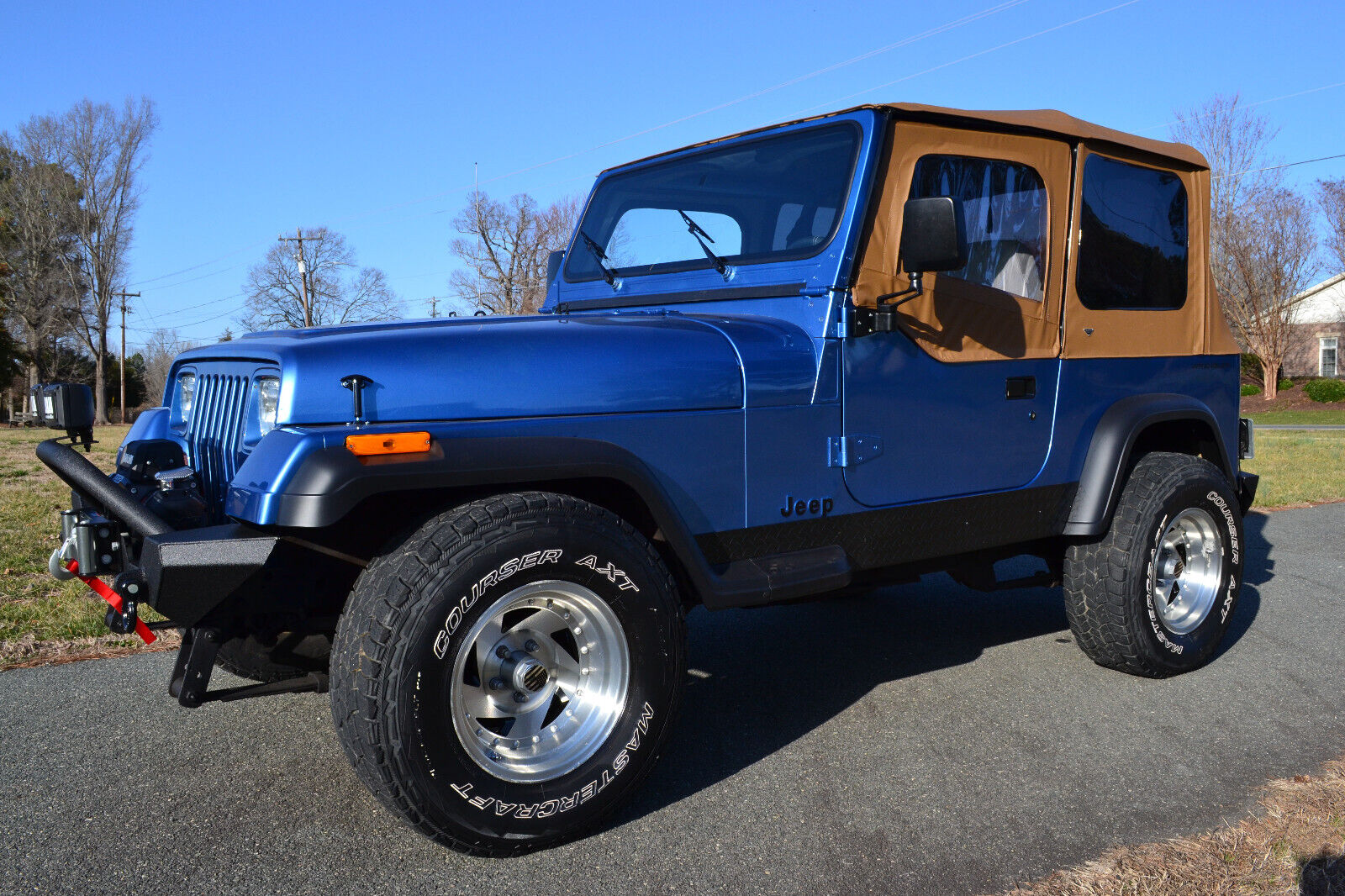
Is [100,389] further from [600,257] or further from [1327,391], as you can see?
[600,257]

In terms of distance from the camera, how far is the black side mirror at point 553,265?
4566 mm

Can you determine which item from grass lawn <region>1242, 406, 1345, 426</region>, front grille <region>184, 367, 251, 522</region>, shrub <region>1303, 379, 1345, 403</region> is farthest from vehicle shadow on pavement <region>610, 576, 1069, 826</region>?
shrub <region>1303, 379, 1345, 403</region>

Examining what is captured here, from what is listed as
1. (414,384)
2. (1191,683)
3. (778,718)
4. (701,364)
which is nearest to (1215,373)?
(1191,683)

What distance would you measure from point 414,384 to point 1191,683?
3439mm

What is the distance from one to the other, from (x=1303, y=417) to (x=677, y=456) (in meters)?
33.3

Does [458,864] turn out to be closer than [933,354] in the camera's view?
Yes

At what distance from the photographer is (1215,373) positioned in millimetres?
4766

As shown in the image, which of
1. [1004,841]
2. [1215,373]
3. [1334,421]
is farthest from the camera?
[1334,421]

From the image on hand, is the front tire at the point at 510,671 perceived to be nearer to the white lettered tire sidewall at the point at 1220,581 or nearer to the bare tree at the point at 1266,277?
the white lettered tire sidewall at the point at 1220,581

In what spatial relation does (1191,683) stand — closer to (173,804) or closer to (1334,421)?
(173,804)

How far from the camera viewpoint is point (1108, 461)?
159 inches

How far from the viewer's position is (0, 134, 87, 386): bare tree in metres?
43.0

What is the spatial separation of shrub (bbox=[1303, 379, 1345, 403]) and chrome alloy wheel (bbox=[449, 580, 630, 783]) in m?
38.7

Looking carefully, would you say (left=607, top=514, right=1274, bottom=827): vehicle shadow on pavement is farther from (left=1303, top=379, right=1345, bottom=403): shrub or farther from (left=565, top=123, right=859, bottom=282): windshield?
(left=1303, top=379, right=1345, bottom=403): shrub
